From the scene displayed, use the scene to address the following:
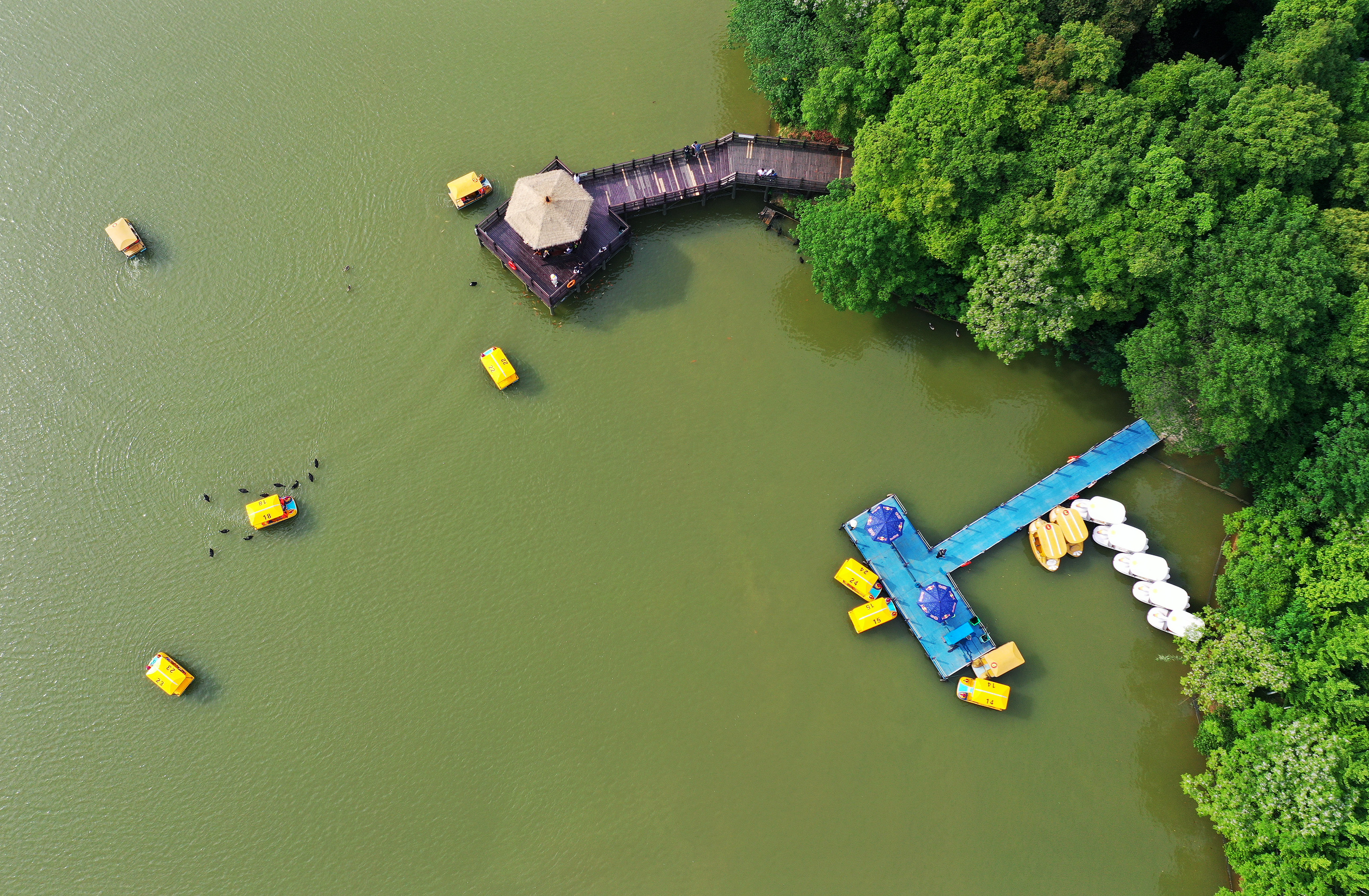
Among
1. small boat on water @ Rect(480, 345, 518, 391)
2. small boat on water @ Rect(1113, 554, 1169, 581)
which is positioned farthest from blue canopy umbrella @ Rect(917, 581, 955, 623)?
small boat on water @ Rect(480, 345, 518, 391)

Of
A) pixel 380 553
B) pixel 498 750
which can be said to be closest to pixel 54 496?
pixel 380 553

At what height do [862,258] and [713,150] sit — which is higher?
[713,150]

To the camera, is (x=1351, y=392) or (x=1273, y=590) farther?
(x=1273, y=590)

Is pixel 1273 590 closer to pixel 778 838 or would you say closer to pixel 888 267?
pixel 888 267

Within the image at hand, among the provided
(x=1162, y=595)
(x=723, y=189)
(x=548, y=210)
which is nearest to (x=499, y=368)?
(x=548, y=210)

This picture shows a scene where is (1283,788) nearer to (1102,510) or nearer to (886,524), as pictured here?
(1102,510)

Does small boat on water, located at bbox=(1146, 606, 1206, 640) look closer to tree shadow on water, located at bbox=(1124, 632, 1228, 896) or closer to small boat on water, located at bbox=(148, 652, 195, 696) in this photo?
tree shadow on water, located at bbox=(1124, 632, 1228, 896)
